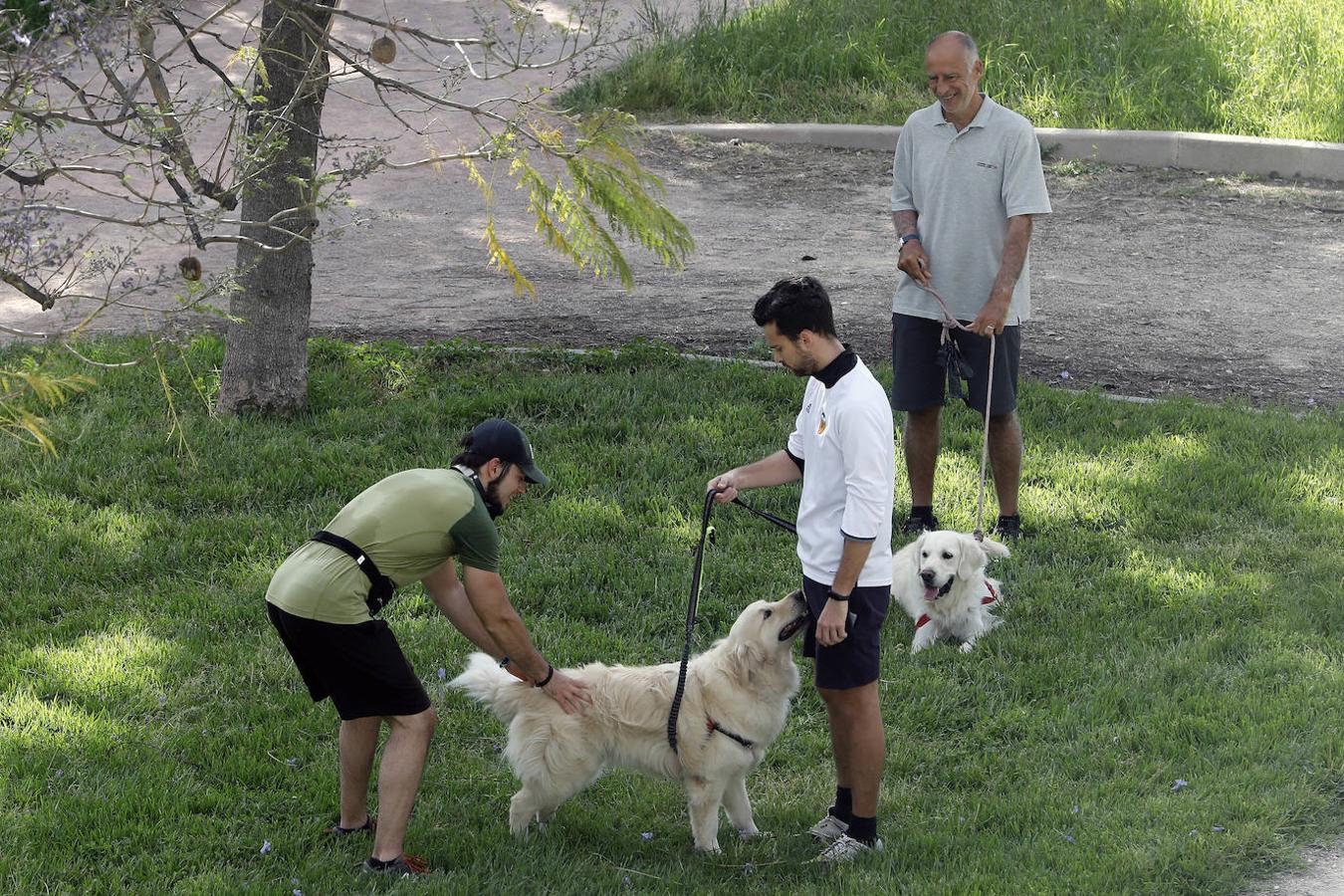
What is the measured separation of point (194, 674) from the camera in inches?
230

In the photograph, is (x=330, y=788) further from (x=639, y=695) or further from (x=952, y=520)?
(x=952, y=520)

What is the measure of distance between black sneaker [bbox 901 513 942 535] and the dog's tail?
3208 millimetres

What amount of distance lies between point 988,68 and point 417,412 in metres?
9.38

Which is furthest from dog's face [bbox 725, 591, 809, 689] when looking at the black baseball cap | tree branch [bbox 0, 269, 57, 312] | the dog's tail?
tree branch [bbox 0, 269, 57, 312]

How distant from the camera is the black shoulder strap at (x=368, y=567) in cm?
430

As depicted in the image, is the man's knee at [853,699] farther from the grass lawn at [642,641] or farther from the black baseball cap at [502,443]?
the black baseball cap at [502,443]

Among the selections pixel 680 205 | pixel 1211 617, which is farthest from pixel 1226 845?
pixel 680 205

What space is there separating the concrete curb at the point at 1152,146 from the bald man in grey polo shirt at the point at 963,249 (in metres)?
7.61

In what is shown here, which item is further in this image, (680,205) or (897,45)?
(897,45)

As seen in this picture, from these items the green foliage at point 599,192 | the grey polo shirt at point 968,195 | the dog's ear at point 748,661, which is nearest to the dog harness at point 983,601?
the grey polo shirt at point 968,195

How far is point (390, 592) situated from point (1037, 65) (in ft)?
42.0

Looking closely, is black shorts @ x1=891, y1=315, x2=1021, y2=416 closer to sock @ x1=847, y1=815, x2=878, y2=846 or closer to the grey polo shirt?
the grey polo shirt

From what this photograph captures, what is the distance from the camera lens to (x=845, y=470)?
4.23m

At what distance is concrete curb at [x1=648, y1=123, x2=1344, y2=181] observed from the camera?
1359cm
